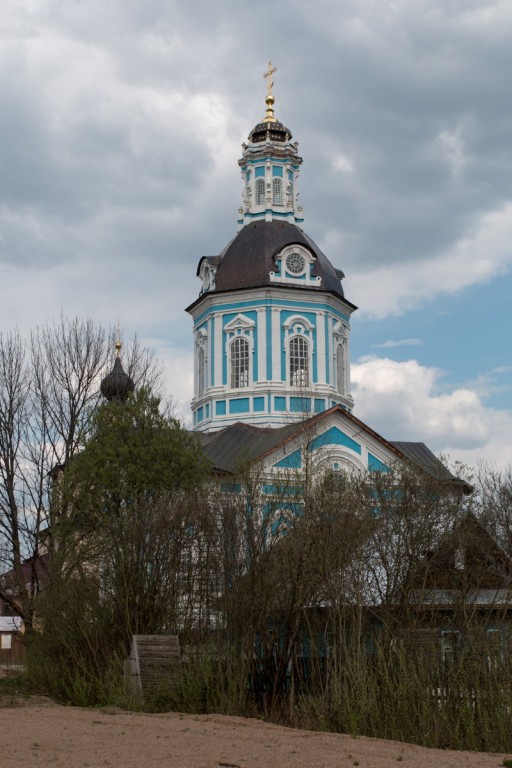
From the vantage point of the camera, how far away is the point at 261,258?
34156 mm

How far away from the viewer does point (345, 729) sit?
44.4ft

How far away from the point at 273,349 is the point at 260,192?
6992 millimetres

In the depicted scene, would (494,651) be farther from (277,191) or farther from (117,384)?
(277,191)

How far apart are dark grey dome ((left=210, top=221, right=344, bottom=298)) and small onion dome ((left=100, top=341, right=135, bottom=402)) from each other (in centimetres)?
555

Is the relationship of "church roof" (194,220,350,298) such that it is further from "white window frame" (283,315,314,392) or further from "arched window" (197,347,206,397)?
"arched window" (197,347,206,397)

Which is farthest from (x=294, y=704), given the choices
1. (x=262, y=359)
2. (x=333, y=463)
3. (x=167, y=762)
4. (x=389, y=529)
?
(x=262, y=359)

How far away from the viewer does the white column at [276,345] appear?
3278 centimetres

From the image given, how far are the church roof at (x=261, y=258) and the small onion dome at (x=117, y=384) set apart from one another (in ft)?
18.0

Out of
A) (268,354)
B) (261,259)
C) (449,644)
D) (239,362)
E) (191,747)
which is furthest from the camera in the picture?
(261,259)

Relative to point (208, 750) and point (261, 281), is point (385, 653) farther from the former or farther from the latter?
point (261, 281)

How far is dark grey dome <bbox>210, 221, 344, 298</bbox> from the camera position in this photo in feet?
111

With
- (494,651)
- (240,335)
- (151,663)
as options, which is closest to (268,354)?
(240,335)

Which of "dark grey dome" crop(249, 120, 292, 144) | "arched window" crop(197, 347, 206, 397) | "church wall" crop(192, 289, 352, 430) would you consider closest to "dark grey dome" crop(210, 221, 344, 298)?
"church wall" crop(192, 289, 352, 430)

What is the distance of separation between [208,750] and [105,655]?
7.23m
